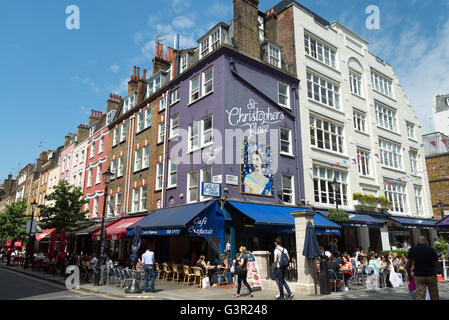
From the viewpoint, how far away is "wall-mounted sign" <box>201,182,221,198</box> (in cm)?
1554

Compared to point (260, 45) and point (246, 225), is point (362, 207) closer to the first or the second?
point (246, 225)

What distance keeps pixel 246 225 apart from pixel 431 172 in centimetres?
3547

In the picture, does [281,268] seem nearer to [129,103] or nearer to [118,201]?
[118,201]

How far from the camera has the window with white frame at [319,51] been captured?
23.8 m

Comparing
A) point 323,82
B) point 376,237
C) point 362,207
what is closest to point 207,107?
point 323,82

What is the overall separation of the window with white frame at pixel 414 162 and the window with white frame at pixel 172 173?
22802 millimetres

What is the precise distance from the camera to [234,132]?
17.7 meters

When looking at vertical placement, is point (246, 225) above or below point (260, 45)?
below

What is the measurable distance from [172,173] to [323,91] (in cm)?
1249

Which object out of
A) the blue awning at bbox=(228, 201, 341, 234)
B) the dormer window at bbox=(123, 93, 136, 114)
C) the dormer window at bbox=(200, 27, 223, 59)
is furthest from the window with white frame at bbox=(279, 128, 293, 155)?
the dormer window at bbox=(123, 93, 136, 114)

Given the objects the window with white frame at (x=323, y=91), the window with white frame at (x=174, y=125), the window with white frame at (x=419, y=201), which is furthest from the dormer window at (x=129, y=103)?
the window with white frame at (x=419, y=201)

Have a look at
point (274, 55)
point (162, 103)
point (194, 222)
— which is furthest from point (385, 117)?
point (194, 222)

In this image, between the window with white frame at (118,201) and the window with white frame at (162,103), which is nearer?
the window with white frame at (162,103)

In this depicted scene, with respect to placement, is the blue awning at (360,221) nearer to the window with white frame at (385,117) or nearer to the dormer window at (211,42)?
the window with white frame at (385,117)
